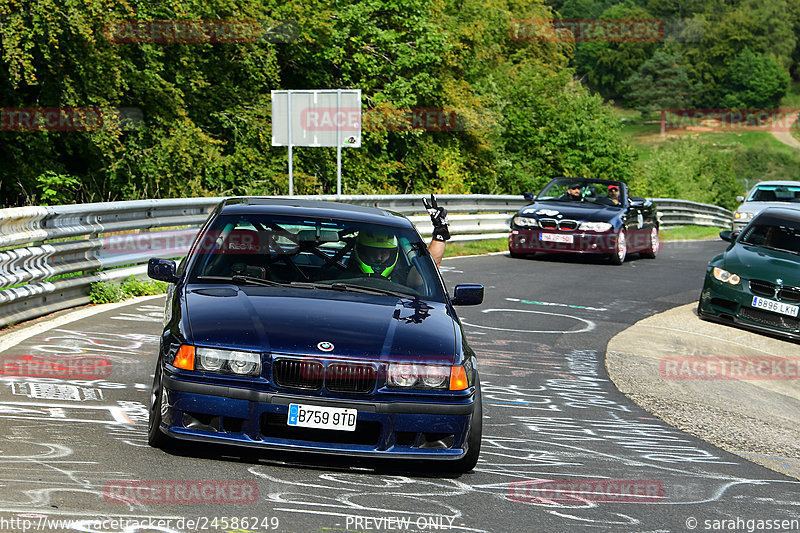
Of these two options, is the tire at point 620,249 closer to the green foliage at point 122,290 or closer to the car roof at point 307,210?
the green foliage at point 122,290

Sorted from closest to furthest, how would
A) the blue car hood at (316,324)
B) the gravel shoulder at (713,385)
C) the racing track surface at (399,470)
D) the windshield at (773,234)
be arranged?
the racing track surface at (399,470) → the blue car hood at (316,324) → the gravel shoulder at (713,385) → the windshield at (773,234)

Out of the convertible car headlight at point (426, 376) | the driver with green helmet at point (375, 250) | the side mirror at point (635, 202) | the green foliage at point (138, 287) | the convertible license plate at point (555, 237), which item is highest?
the driver with green helmet at point (375, 250)

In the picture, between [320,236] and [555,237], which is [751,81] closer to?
[555,237]

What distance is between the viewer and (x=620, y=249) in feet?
67.8

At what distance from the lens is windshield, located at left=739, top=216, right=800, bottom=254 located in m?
14.5

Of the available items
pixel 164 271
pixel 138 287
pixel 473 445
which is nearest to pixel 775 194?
pixel 138 287

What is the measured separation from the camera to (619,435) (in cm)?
734

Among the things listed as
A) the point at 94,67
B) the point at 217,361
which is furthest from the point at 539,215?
the point at 217,361

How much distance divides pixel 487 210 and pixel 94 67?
886 centimetres

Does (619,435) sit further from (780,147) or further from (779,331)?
(780,147)

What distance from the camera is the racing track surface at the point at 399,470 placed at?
15.8ft

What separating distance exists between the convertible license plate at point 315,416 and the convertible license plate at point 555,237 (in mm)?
15165

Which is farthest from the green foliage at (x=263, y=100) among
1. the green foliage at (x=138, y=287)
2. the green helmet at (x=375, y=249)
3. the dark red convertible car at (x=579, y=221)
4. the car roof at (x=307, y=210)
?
the green helmet at (x=375, y=249)

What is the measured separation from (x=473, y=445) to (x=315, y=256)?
1.84 metres
